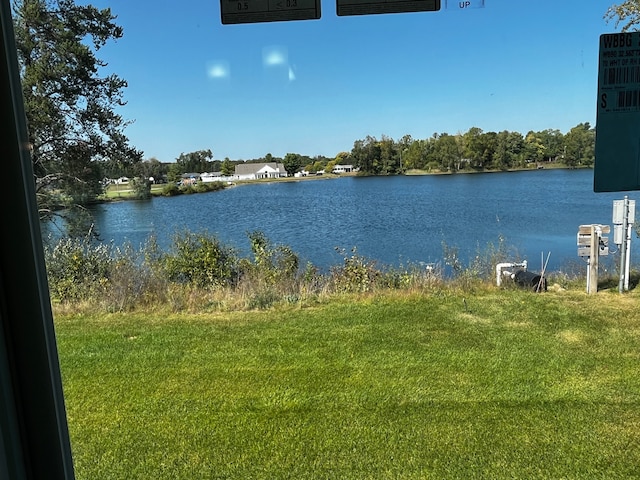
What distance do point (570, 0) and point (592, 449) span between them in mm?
896

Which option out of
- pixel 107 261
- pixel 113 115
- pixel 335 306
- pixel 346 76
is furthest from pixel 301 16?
pixel 335 306

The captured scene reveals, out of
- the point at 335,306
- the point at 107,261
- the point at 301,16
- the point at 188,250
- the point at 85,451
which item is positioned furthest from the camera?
the point at 335,306

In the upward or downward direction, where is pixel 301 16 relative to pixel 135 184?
upward

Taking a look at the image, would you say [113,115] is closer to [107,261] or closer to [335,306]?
[107,261]

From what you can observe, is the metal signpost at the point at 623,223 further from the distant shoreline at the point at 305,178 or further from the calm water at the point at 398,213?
the distant shoreline at the point at 305,178

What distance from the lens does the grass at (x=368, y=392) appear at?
994 millimetres

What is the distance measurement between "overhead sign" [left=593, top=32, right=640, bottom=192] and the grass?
1.46 feet

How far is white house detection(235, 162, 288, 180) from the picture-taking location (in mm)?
1063

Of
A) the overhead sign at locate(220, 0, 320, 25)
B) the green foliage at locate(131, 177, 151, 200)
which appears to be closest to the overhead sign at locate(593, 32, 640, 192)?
the overhead sign at locate(220, 0, 320, 25)

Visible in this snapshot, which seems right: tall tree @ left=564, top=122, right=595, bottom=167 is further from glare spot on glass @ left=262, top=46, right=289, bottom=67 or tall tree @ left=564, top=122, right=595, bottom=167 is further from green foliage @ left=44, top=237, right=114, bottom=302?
green foliage @ left=44, top=237, right=114, bottom=302

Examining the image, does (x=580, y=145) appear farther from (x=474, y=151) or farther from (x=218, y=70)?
(x=218, y=70)

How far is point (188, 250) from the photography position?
4.87 ft

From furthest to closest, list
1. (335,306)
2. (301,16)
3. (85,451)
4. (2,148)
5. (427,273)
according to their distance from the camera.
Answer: (335,306) → (427,273) → (85,451) → (301,16) → (2,148)

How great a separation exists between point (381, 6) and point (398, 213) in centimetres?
60
